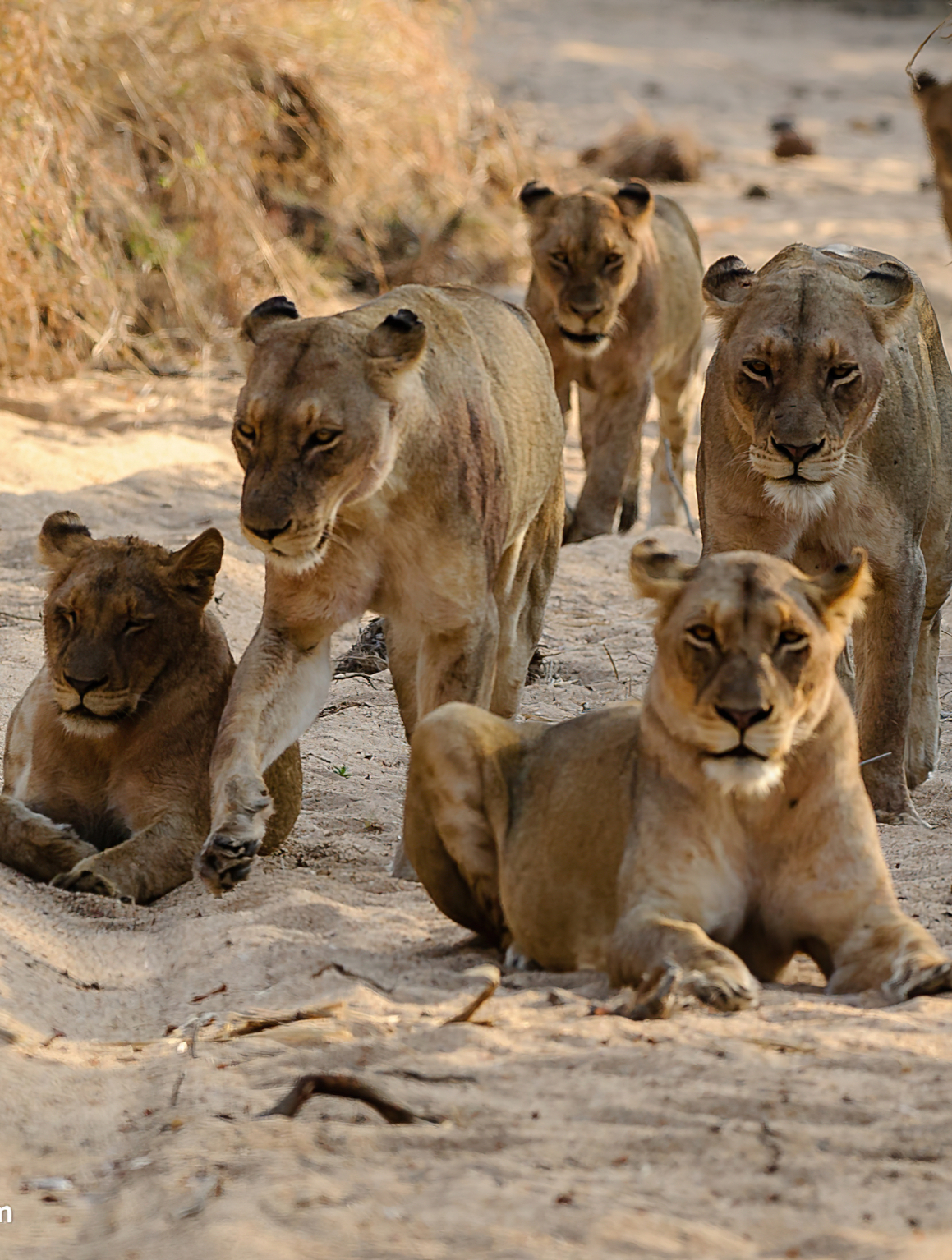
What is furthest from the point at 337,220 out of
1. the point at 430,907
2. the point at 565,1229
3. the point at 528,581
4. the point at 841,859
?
the point at 565,1229

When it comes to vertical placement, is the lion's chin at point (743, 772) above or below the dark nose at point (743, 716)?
below

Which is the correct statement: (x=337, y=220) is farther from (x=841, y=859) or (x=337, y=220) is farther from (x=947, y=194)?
(x=947, y=194)

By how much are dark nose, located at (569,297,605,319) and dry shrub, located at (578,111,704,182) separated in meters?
9.40

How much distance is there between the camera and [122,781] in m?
4.85

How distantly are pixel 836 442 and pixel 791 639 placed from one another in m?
1.55

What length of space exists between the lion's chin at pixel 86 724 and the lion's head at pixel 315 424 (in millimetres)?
700

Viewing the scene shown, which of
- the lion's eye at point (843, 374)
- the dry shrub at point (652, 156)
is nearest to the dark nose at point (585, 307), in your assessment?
the lion's eye at point (843, 374)

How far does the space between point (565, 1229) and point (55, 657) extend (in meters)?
2.69

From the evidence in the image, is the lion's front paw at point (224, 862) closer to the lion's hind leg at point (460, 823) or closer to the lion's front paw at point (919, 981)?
the lion's hind leg at point (460, 823)

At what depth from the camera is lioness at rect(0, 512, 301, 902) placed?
468cm

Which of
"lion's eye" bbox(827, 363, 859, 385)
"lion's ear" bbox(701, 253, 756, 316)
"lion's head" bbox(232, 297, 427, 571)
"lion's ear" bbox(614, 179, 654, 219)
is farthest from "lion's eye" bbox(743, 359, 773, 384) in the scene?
"lion's ear" bbox(614, 179, 654, 219)

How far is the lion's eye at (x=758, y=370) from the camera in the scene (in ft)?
16.6

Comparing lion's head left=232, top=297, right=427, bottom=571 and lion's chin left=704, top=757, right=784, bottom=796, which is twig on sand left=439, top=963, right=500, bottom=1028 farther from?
lion's head left=232, top=297, right=427, bottom=571

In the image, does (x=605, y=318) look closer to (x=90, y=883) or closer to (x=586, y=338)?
(x=586, y=338)
